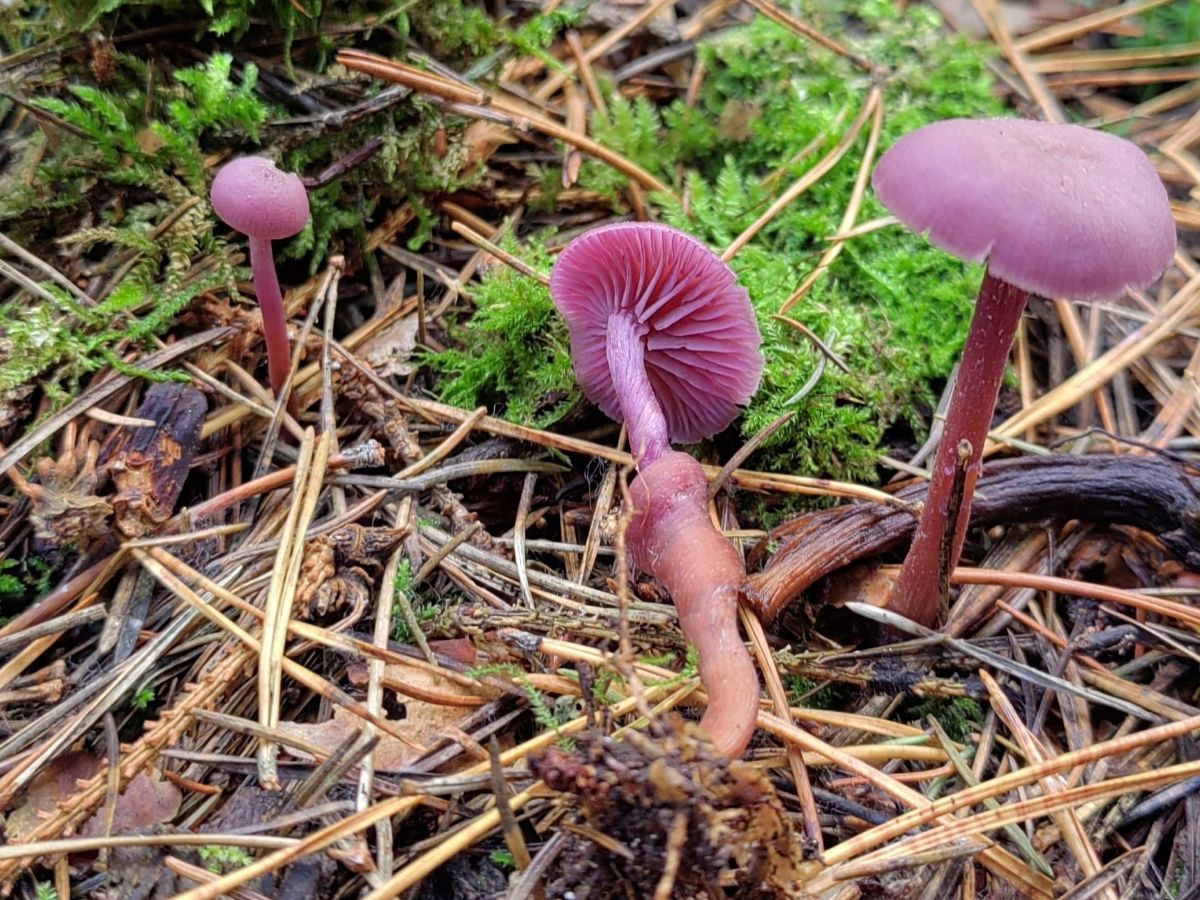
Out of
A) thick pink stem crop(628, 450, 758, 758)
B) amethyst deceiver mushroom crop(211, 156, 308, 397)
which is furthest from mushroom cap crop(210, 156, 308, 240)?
thick pink stem crop(628, 450, 758, 758)

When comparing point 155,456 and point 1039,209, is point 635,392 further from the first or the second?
point 155,456

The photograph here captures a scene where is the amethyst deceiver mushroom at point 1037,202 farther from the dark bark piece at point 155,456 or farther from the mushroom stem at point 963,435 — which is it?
the dark bark piece at point 155,456

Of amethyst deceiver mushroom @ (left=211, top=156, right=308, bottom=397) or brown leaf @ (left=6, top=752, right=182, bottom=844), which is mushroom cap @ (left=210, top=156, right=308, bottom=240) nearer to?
amethyst deceiver mushroom @ (left=211, top=156, right=308, bottom=397)

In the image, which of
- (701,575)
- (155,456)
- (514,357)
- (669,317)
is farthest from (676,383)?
(155,456)

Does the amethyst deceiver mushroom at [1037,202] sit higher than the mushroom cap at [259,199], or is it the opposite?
the amethyst deceiver mushroom at [1037,202]

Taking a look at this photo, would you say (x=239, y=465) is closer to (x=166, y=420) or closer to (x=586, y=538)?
(x=166, y=420)

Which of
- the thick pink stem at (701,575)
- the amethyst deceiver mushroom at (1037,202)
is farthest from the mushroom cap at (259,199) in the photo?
the amethyst deceiver mushroom at (1037,202)
